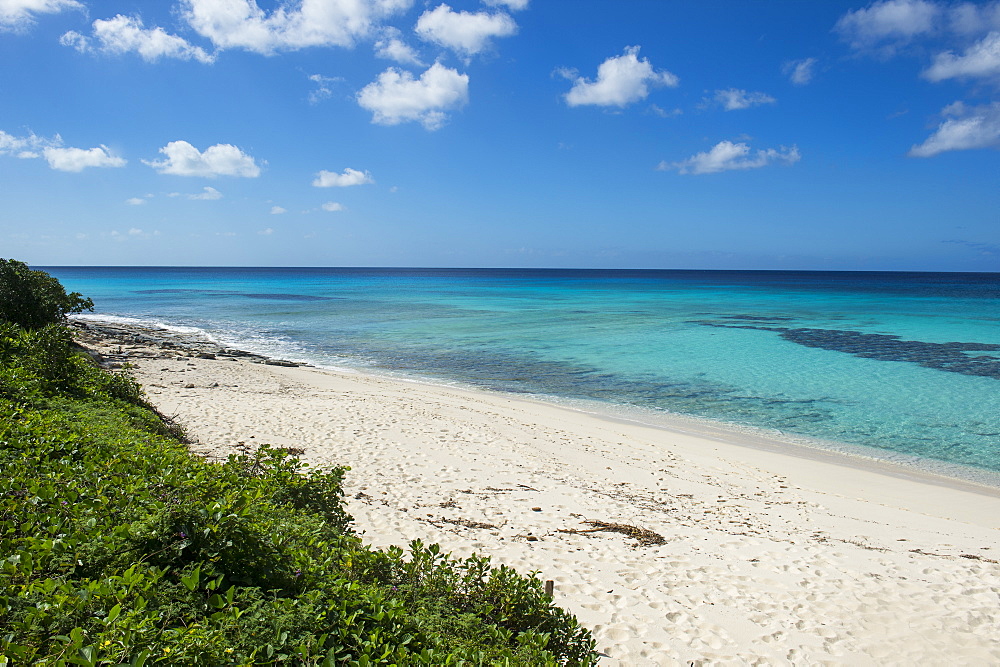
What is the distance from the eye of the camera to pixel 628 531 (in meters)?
7.60

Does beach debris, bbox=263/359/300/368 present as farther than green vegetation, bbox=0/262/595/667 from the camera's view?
Yes

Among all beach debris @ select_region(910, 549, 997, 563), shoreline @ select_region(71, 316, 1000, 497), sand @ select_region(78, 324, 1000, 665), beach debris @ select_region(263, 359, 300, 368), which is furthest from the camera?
beach debris @ select_region(263, 359, 300, 368)

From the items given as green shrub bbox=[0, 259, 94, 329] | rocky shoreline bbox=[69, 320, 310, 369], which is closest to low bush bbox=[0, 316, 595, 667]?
green shrub bbox=[0, 259, 94, 329]

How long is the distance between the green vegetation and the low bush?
0.4 inches

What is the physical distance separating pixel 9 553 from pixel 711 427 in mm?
14923

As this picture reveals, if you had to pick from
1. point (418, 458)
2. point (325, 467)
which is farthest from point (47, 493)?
point (418, 458)

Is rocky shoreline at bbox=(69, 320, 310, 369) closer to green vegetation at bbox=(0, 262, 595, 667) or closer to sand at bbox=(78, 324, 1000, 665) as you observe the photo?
sand at bbox=(78, 324, 1000, 665)

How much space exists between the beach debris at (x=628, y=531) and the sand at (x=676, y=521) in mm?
83

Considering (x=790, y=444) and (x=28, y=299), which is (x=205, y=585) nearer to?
(x=28, y=299)

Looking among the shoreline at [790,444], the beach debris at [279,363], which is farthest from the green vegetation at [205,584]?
the beach debris at [279,363]

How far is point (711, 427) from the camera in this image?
1535cm

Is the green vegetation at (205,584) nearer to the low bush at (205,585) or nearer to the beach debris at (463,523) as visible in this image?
the low bush at (205,585)

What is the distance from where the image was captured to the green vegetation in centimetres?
266

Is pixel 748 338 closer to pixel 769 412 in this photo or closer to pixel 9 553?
pixel 769 412
